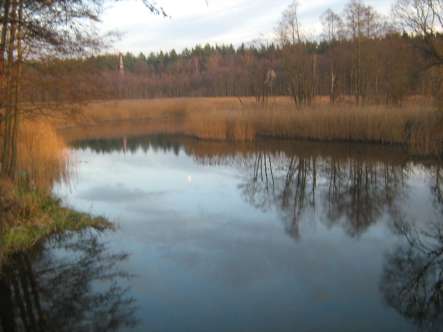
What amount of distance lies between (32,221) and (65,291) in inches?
65.2

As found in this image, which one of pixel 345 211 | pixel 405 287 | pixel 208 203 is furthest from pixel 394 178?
pixel 405 287

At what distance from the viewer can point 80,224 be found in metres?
6.50

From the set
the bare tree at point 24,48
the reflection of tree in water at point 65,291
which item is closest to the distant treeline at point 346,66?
the bare tree at point 24,48

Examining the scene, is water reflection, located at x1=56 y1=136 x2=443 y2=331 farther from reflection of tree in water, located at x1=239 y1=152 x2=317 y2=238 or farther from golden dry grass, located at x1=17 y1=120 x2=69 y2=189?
golden dry grass, located at x1=17 y1=120 x2=69 y2=189

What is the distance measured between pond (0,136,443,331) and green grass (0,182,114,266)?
200mm

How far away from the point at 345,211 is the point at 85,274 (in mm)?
3997

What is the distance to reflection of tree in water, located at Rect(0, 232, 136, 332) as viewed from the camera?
408 cm

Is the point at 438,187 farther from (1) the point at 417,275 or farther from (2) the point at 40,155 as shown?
(2) the point at 40,155

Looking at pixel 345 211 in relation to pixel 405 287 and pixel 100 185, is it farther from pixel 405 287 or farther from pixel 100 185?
pixel 100 185

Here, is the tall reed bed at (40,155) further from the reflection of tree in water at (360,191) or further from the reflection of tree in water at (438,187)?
the reflection of tree in water at (438,187)

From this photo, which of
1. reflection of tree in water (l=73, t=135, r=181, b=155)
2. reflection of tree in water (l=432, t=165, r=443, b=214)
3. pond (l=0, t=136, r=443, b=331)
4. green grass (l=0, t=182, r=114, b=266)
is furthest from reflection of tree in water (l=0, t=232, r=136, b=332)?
reflection of tree in water (l=73, t=135, r=181, b=155)

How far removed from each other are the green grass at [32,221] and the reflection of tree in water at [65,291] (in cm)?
18

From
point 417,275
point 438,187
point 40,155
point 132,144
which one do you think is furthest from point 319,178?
point 132,144

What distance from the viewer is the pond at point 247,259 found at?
13.5ft
